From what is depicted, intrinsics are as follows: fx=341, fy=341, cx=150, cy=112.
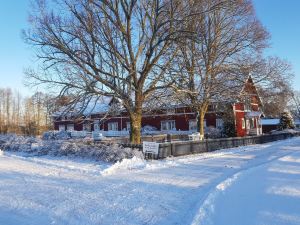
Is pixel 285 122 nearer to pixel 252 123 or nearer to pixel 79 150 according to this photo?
pixel 252 123

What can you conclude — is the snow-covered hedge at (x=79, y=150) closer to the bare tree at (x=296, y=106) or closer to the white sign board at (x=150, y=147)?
the white sign board at (x=150, y=147)

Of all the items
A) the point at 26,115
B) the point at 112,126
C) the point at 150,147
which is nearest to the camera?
the point at 150,147

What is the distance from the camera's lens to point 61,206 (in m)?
7.80

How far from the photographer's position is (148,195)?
892cm

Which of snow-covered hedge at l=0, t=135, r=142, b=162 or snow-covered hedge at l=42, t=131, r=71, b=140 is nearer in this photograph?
snow-covered hedge at l=0, t=135, r=142, b=162

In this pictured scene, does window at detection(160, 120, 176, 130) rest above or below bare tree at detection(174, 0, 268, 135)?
below

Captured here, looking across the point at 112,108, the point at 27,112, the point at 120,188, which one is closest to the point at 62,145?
the point at 112,108

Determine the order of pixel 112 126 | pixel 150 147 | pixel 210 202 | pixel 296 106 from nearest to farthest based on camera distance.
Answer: pixel 210 202
pixel 150 147
pixel 112 126
pixel 296 106

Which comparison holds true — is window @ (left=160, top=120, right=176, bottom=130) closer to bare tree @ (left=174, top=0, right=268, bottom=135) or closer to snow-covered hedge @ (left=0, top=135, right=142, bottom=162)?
bare tree @ (left=174, top=0, right=268, bottom=135)

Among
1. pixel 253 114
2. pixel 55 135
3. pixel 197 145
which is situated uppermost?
pixel 253 114

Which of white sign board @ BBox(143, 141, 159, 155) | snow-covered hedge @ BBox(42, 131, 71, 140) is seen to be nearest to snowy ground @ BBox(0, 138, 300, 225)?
white sign board @ BBox(143, 141, 159, 155)

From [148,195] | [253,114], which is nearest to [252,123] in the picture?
[253,114]

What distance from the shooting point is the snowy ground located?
688cm

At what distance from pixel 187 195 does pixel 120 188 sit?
2.11 meters
